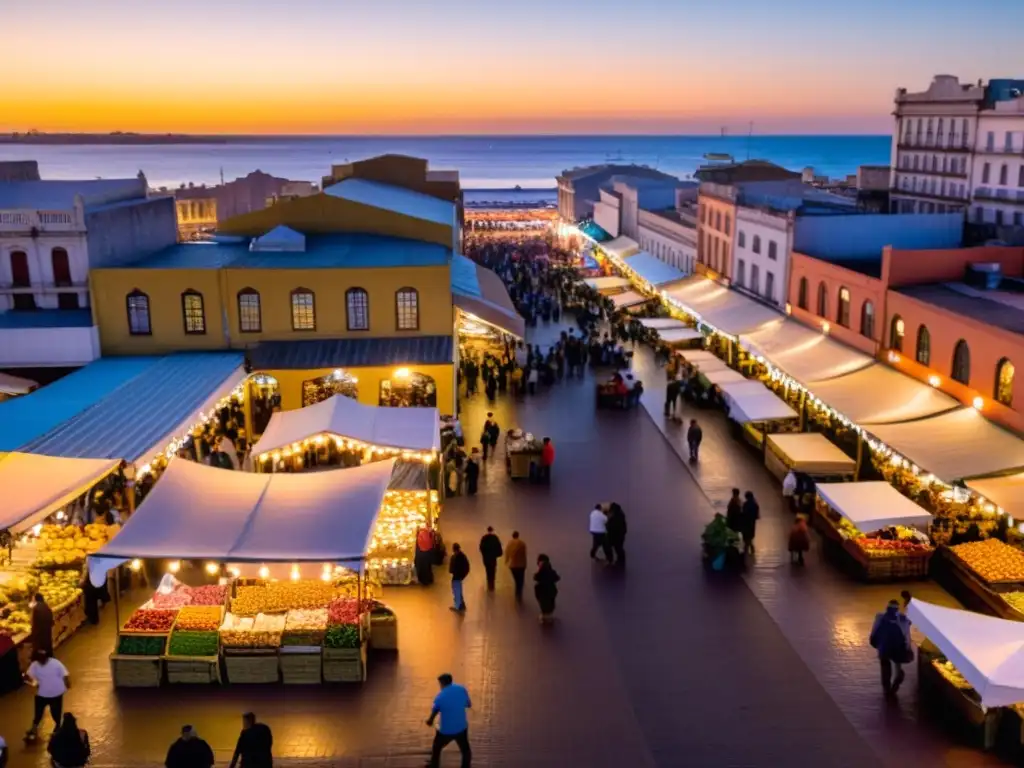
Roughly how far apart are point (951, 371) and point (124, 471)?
16774 millimetres

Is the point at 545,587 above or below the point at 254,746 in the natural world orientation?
below

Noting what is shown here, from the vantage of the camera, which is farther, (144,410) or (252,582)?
(144,410)

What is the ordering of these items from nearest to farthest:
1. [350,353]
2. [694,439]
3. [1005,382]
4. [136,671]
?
1. [136,671]
2. [1005,382]
3. [694,439]
4. [350,353]

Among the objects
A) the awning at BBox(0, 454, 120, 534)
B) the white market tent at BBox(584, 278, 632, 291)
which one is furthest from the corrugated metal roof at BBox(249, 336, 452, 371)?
the white market tent at BBox(584, 278, 632, 291)

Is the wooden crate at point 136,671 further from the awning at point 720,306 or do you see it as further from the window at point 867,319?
the awning at point 720,306

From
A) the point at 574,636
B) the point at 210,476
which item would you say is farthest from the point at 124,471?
the point at 574,636

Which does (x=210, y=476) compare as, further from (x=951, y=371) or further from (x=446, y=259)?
(x=951, y=371)

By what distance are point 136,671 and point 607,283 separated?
36113mm

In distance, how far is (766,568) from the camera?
58.0 ft

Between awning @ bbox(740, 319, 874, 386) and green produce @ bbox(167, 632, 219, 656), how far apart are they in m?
15.9

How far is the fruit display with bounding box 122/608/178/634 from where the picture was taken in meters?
13.9

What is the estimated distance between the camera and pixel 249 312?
2611 cm

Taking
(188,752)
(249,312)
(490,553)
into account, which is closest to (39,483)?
(188,752)

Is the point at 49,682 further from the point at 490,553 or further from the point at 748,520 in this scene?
the point at 748,520
